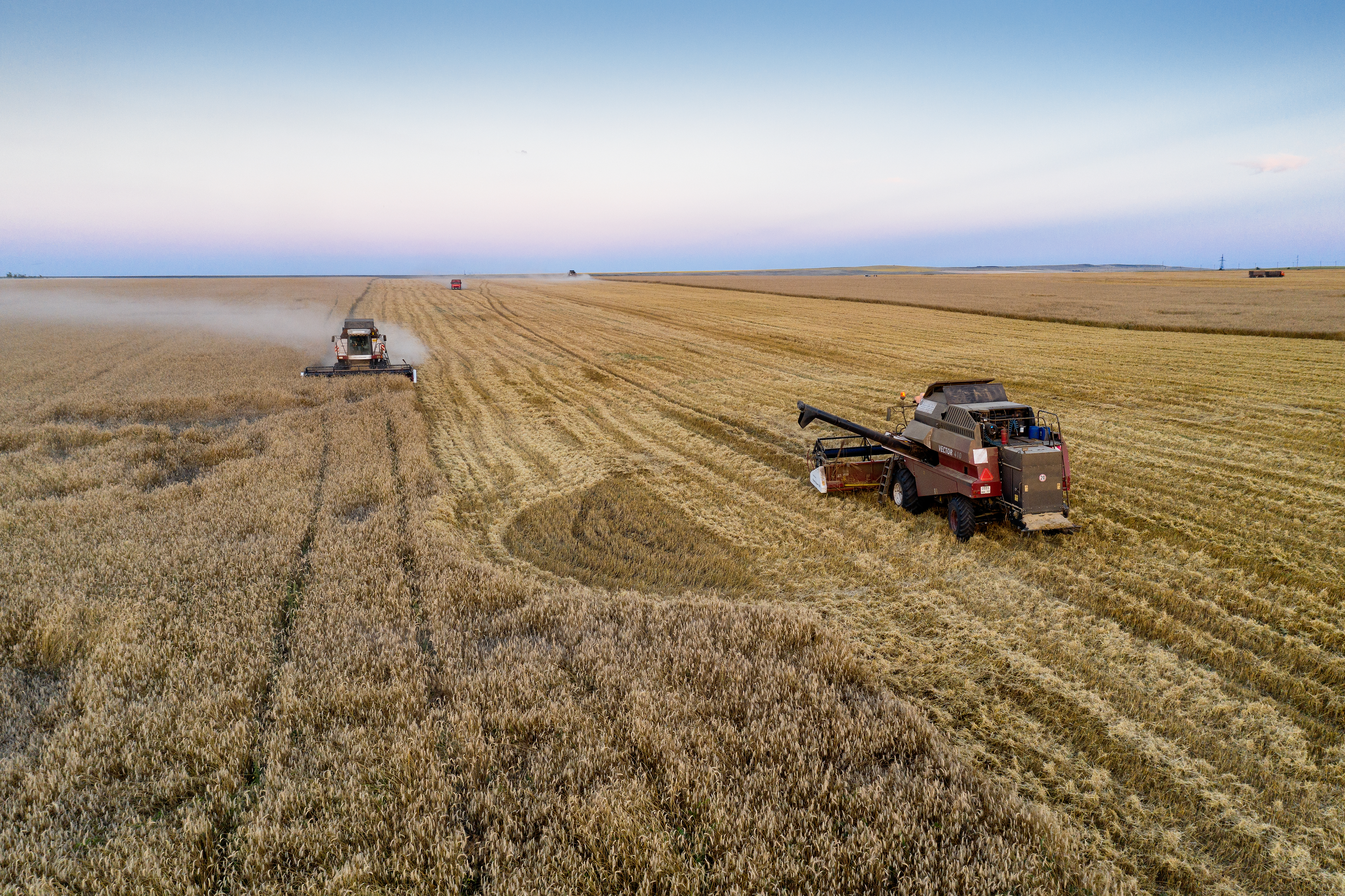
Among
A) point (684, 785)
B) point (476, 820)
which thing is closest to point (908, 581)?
point (684, 785)

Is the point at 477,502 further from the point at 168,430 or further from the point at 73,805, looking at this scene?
the point at 168,430

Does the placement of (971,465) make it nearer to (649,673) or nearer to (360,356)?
(649,673)

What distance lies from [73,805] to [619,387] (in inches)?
A: 698

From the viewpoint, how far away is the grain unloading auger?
8.77 meters

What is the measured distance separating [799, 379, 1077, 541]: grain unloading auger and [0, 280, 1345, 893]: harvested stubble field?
47cm

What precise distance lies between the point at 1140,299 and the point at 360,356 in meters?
61.6

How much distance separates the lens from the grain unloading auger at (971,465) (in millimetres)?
8773

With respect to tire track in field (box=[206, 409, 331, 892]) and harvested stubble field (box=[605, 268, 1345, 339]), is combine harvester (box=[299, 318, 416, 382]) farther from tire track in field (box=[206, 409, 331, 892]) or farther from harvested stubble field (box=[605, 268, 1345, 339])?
harvested stubble field (box=[605, 268, 1345, 339])

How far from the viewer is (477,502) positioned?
11430 millimetres

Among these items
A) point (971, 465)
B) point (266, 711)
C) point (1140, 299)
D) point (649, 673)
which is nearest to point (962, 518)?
point (971, 465)

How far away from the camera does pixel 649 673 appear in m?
5.93

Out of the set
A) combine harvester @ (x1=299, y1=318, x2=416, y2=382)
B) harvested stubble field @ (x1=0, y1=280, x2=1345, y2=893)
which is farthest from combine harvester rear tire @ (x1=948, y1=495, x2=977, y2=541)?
combine harvester @ (x1=299, y1=318, x2=416, y2=382)

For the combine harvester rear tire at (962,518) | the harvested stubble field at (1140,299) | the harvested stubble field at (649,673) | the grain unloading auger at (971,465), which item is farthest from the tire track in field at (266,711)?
the harvested stubble field at (1140,299)

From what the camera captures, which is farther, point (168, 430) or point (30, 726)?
point (168, 430)
